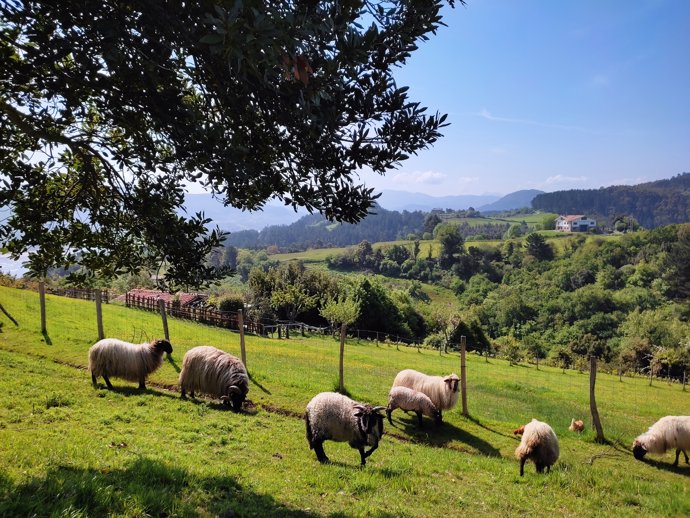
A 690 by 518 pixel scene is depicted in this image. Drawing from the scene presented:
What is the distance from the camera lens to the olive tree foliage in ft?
14.3

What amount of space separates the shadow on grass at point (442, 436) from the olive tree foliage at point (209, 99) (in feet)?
30.2

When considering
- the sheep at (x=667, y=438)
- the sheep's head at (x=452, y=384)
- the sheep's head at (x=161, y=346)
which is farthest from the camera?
the sheep's head at (x=452, y=384)

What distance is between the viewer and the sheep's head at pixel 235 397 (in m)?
12.8

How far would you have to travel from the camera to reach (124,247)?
757cm

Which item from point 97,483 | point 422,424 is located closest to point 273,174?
point 97,483

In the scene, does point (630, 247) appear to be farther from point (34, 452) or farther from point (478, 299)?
point (34, 452)

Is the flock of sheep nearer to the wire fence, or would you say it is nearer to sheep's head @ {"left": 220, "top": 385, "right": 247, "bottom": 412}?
sheep's head @ {"left": 220, "top": 385, "right": 247, "bottom": 412}

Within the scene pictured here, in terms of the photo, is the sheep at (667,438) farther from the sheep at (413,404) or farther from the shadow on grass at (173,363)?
the shadow on grass at (173,363)

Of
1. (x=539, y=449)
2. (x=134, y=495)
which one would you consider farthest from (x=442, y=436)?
(x=134, y=495)

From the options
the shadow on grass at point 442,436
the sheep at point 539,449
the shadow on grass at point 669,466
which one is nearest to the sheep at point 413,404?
the shadow on grass at point 442,436

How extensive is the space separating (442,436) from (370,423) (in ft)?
15.9

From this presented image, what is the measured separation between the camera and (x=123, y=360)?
13.8 meters

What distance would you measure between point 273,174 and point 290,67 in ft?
6.31

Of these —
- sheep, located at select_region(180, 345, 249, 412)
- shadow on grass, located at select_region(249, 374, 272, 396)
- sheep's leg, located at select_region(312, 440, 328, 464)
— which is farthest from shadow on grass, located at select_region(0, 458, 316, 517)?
shadow on grass, located at select_region(249, 374, 272, 396)
